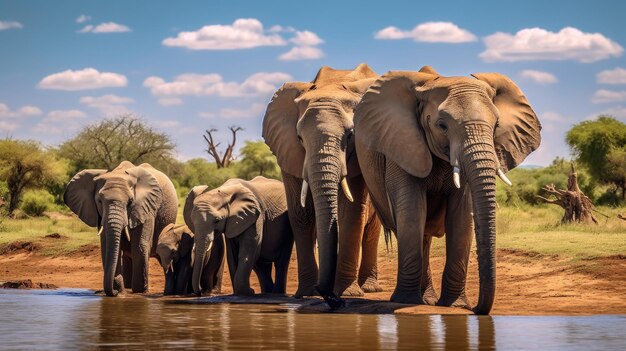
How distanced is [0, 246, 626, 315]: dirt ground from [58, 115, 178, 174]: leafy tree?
24447mm

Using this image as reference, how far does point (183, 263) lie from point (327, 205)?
466cm

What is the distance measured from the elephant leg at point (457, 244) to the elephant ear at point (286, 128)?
2276mm

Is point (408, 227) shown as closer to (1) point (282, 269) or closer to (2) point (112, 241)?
(1) point (282, 269)

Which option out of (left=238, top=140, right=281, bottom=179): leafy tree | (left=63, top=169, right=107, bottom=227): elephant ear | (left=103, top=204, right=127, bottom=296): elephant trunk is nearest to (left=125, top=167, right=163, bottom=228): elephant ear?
(left=103, top=204, right=127, bottom=296): elephant trunk

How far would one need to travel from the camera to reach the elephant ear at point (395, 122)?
39.7 ft

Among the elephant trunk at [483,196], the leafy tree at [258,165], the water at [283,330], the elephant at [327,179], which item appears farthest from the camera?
the leafy tree at [258,165]

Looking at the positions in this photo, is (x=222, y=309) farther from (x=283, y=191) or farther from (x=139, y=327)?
(x=283, y=191)

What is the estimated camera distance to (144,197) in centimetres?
1742

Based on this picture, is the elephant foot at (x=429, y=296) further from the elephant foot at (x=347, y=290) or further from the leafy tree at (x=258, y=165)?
the leafy tree at (x=258, y=165)

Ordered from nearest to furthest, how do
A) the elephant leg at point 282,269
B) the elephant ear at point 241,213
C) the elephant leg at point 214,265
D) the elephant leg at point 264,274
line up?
the elephant ear at point 241,213 < the elephant leg at point 282,269 < the elephant leg at point 264,274 < the elephant leg at point 214,265

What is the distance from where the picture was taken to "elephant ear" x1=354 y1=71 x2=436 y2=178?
12.1m

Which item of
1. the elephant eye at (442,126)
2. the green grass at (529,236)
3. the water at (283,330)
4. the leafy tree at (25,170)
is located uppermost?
the leafy tree at (25,170)

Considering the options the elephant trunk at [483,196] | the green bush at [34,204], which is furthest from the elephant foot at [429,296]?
the green bush at [34,204]

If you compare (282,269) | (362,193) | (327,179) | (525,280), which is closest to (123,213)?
(282,269)
